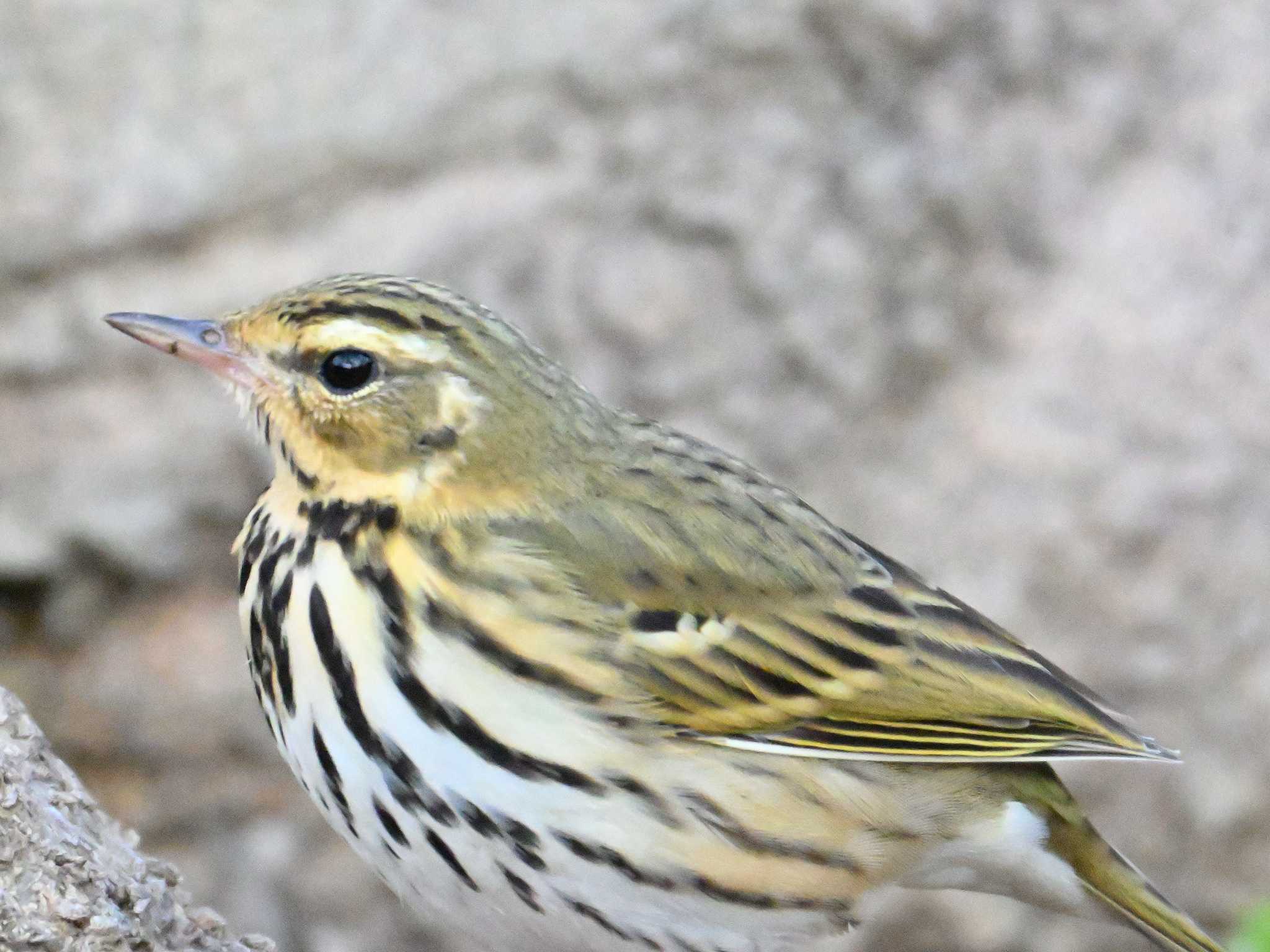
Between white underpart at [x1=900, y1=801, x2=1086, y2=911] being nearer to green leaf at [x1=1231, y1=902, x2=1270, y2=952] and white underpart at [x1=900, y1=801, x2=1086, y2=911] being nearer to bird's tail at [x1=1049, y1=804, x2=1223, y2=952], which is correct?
bird's tail at [x1=1049, y1=804, x2=1223, y2=952]

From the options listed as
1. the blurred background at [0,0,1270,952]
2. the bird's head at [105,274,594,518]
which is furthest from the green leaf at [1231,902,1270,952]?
the blurred background at [0,0,1270,952]

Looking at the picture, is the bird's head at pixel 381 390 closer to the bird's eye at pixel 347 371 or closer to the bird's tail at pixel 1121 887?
the bird's eye at pixel 347 371

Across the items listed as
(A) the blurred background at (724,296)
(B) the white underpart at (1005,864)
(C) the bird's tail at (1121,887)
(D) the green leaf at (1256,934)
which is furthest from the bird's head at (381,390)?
(A) the blurred background at (724,296)

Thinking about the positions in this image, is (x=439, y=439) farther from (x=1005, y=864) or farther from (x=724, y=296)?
(x=724, y=296)

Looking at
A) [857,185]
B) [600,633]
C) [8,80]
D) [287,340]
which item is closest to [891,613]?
[600,633]

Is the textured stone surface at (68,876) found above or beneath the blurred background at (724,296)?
beneath

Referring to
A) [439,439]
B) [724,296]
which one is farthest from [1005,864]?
[724,296]

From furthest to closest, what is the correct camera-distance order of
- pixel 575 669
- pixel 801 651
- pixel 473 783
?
pixel 801 651
pixel 575 669
pixel 473 783

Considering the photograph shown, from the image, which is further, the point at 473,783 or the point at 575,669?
the point at 575,669

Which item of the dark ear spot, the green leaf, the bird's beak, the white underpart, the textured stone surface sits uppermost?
the bird's beak
